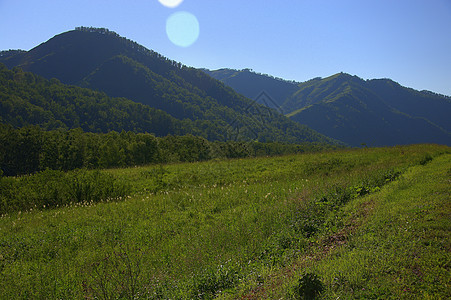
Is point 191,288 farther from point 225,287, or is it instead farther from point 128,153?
point 128,153

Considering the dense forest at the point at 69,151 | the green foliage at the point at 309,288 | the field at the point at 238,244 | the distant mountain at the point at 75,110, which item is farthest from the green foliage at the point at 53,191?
the distant mountain at the point at 75,110

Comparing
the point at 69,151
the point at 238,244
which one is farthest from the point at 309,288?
the point at 69,151

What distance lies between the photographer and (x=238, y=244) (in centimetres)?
669

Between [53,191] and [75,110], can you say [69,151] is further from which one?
[75,110]

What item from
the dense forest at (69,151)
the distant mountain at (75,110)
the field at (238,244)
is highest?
the distant mountain at (75,110)

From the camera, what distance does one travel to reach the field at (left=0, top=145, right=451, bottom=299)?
157 inches

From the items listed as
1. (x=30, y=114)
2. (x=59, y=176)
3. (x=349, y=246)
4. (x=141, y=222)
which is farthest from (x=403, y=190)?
(x=30, y=114)

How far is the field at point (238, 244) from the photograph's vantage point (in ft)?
13.1

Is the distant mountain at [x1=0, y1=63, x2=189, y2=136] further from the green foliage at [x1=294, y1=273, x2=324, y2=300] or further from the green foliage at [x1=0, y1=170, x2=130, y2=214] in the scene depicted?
the green foliage at [x1=294, y1=273, x2=324, y2=300]

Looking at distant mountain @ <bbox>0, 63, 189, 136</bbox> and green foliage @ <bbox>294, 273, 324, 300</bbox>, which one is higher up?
distant mountain @ <bbox>0, 63, 189, 136</bbox>

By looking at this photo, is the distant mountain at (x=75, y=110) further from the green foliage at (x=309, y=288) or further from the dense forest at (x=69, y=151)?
the green foliage at (x=309, y=288)

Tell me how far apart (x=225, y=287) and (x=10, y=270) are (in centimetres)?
603

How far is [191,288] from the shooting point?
4.70 meters

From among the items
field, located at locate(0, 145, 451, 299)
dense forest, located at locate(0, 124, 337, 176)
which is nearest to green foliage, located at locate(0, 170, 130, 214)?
field, located at locate(0, 145, 451, 299)
